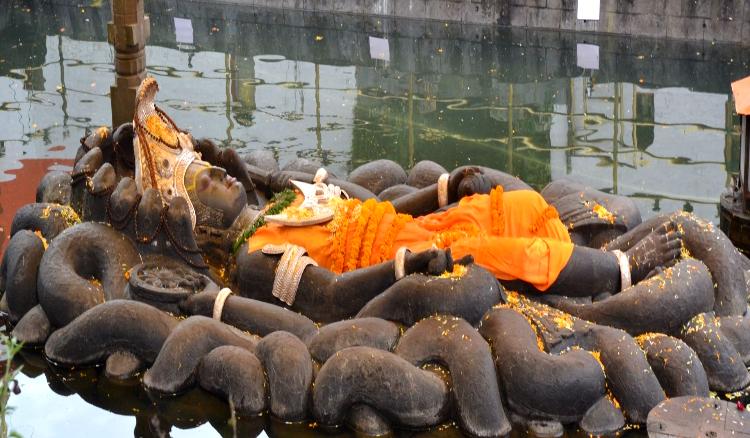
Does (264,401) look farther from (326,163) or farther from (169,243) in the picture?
(326,163)

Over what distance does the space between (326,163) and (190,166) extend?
134 inches

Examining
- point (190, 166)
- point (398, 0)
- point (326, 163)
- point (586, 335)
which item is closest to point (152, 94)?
point (190, 166)

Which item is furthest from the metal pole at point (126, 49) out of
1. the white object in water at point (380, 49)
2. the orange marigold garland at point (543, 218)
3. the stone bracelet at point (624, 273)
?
the white object in water at point (380, 49)

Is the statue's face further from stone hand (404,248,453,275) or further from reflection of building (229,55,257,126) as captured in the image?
reflection of building (229,55,257,126)

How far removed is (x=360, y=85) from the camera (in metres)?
12.2

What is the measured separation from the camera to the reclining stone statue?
5.19 m

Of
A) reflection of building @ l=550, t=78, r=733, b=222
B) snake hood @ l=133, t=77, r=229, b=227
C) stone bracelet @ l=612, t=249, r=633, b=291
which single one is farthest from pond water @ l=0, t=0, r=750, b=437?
stone bracelet @ l=612, t=249, r=633, b=291

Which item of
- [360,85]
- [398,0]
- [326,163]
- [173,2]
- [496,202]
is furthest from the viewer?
[173,2]

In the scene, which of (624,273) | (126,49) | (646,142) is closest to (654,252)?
(624,273)

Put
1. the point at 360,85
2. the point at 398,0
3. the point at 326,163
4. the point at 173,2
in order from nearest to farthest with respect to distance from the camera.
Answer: the point at 326,163 → the point at 360,85 → the point at 398,0 → the point at 173,2

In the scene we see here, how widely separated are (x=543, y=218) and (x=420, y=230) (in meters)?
0.56

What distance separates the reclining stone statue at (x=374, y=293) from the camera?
5.19 m

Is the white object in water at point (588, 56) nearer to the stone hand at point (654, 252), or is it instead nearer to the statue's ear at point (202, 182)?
the stone hand at point (654, 252)

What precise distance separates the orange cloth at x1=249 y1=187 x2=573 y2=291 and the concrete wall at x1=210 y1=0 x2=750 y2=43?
7.38m
